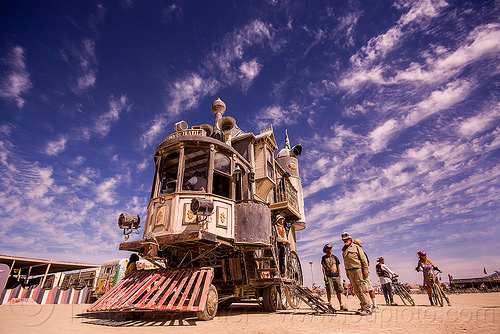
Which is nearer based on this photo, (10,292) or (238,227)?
(238,227)

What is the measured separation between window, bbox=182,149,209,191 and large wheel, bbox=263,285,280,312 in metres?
4.16

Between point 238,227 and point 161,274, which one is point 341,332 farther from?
point 161,274

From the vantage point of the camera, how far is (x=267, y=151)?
46.3 feet

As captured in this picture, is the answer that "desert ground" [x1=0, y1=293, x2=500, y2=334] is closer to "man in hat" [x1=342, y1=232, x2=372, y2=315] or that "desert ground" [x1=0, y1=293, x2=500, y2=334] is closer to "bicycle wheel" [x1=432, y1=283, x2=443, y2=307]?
"man in hat" [x1=342, y1=232, x2=372, y2=315]

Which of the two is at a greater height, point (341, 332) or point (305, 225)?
point (305, 225)

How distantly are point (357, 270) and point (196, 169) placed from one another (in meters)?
6.98

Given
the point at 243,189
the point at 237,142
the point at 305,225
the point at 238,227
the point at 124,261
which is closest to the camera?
the point at 238,227

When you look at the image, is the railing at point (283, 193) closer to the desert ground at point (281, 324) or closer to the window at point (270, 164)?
the window at point (270, 164)

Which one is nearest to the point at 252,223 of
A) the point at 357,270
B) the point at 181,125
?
the point at 357,270

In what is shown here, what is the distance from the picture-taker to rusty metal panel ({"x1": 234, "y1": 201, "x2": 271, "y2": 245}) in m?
7.65

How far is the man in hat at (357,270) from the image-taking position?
6145 millimetres

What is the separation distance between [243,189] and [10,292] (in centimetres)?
1626

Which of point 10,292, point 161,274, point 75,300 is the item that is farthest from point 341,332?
point 75,300

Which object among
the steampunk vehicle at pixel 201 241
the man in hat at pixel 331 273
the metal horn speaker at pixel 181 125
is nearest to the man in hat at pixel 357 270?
the man in hat at pixel 331 273
